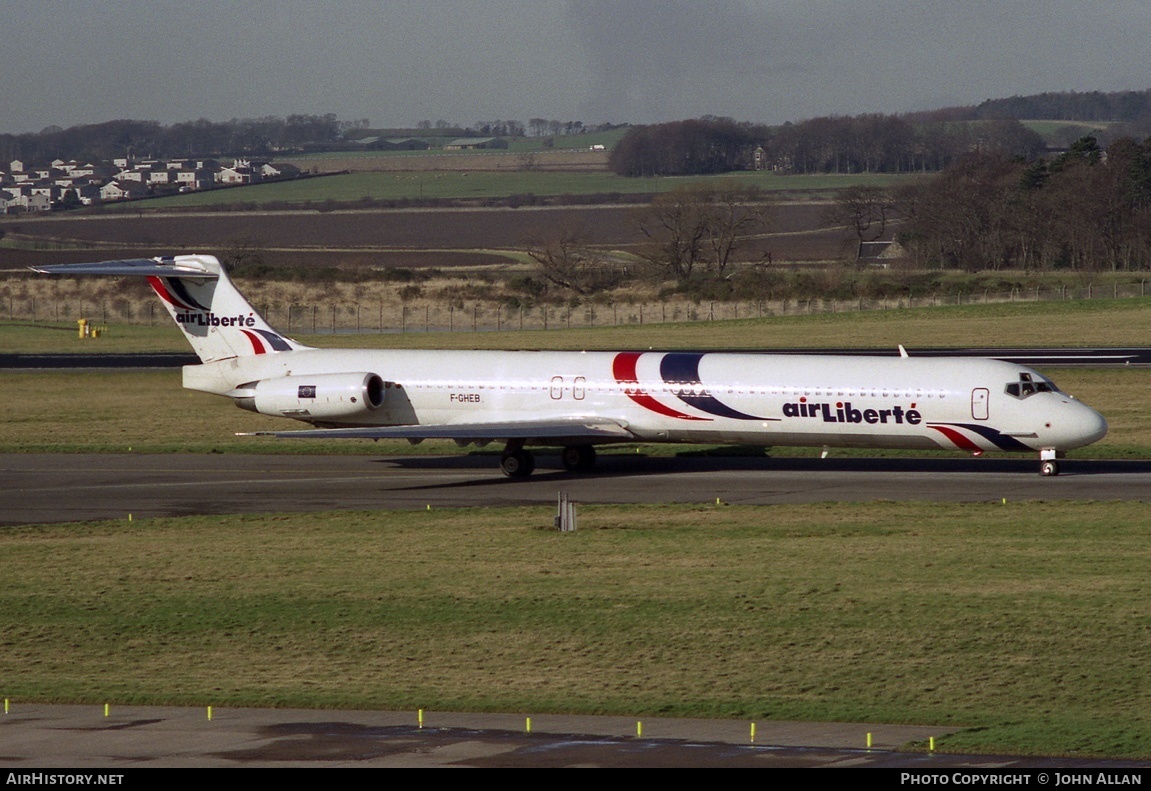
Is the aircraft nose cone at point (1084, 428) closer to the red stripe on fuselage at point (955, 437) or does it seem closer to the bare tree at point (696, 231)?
the red stripe on fuselage at point (955, 437)

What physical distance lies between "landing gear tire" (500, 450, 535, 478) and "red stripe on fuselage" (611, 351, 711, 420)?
3.15m

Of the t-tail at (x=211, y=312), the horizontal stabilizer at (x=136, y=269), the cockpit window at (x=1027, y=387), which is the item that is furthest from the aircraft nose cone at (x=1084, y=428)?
the horizontal stabilizer at (x=136, y=269)

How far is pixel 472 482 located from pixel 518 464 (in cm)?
135

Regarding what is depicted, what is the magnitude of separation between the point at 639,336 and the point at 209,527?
1892 inches

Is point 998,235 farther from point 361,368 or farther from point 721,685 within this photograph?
point 721,685

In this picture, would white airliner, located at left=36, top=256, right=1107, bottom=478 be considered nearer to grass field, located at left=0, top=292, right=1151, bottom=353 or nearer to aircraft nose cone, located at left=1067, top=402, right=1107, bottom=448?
aircraft nose cone, located at left=1067, top=402, right=1107, bottom=448

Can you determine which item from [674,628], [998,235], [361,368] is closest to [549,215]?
[998,235]

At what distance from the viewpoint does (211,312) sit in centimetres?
4259

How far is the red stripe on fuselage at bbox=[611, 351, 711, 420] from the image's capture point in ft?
124

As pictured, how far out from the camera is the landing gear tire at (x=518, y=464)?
127ft

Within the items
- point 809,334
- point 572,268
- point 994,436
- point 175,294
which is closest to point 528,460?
point 994,436

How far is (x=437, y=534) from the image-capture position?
30.4 meters

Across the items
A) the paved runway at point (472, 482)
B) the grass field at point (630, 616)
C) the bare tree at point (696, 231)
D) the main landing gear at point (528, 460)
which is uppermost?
the bare tree at point (696, 231)

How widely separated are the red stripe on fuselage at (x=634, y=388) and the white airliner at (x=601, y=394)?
0.04 m
